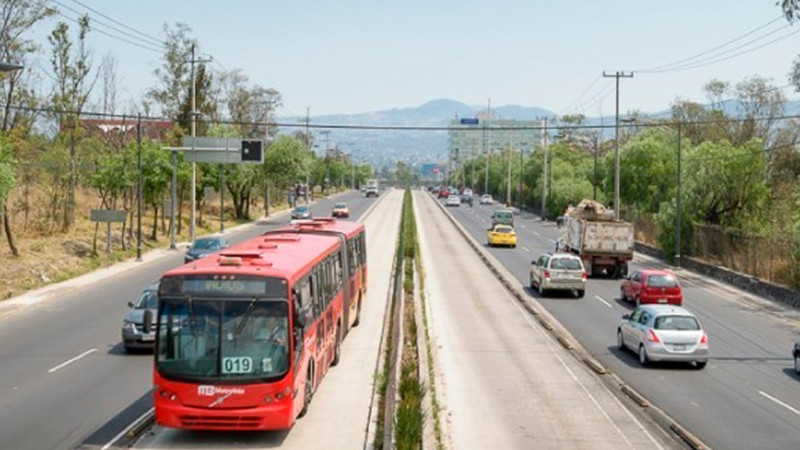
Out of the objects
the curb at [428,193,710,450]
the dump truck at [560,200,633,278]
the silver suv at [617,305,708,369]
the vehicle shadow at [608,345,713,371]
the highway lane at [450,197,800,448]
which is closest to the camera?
the curb at [428,193,710,450]

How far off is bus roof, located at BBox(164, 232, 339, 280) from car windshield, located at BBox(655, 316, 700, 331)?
9.19 m

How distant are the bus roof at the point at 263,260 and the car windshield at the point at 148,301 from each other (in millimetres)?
4520

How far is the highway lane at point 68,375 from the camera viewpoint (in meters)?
16.8

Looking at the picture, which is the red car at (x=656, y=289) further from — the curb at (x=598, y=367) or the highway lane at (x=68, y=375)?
the highway lane at (x=68, y=375)

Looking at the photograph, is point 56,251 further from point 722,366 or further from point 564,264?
point 722,366

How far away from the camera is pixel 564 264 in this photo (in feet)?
128

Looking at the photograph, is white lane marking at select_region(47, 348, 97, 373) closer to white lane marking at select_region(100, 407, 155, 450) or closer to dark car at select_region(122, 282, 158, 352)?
dark car at select_region(122, 282, 158, 352)

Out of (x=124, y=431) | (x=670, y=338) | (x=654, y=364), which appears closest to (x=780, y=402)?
(x=670, y=338)

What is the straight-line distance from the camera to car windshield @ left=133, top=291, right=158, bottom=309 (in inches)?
978

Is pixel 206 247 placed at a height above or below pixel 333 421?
above

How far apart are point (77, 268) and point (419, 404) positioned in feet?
109

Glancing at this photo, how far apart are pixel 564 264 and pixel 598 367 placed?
1533 centimetres

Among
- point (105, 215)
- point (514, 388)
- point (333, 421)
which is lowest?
point (514, 388)

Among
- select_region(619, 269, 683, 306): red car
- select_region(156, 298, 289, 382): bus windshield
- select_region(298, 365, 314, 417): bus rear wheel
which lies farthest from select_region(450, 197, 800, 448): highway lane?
select_region(156, 298, 289, 382): bus windshield
